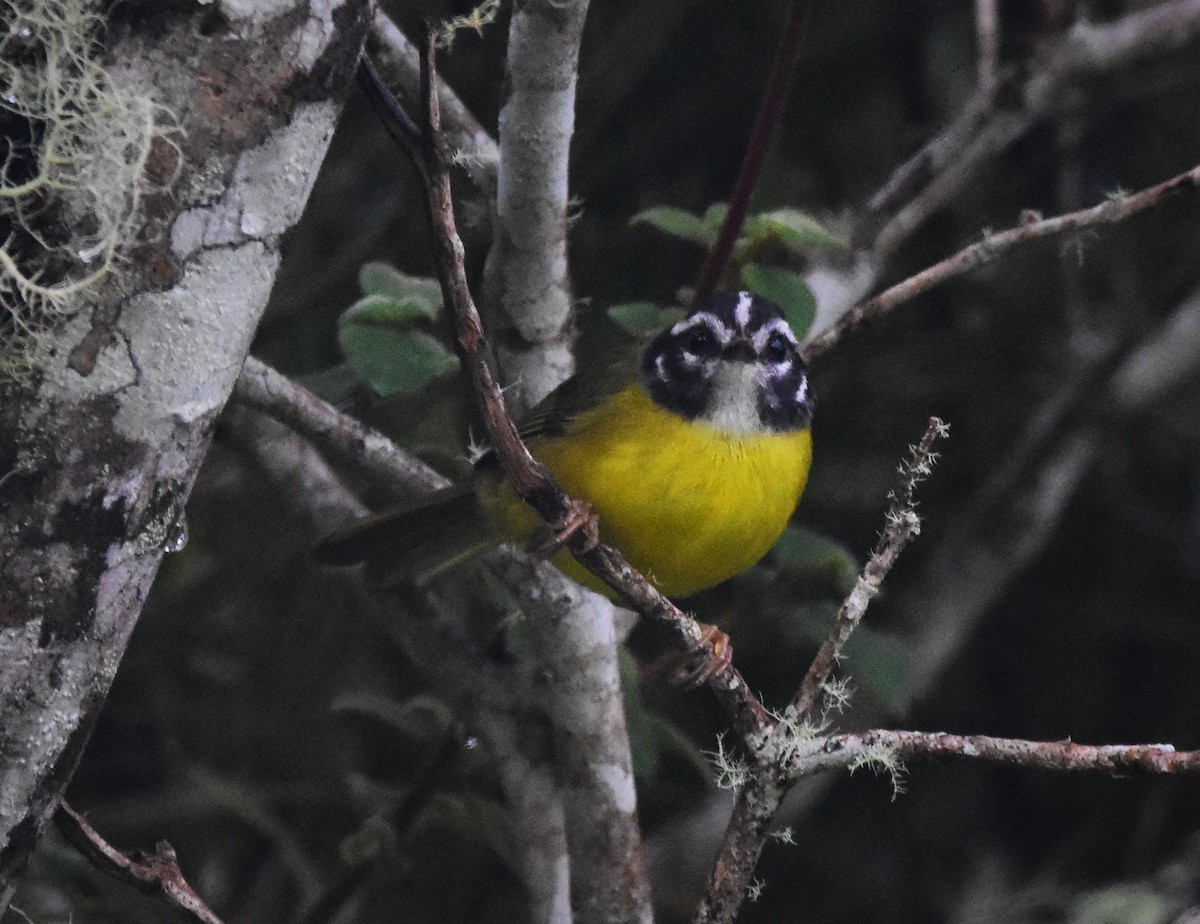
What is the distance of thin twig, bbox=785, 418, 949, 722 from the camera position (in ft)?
6.21

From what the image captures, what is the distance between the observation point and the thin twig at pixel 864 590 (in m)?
1.89

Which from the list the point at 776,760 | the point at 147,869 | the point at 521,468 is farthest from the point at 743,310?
the point at 147,869

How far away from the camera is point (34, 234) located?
1846 millimetres

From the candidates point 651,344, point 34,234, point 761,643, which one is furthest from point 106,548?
point 761,643

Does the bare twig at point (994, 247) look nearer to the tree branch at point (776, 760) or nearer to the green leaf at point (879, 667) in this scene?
the green leaf at point (879, 667)

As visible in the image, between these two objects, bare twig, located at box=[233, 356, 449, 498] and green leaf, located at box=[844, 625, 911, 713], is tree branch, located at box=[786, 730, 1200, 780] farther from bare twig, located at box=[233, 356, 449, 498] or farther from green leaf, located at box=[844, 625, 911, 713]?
bare twig, located at box=[233, 356, 449, 498]

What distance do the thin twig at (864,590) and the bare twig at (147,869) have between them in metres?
0.80

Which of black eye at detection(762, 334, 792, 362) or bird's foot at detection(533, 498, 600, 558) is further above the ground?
black eye at detection(762, 334, 792, 362)

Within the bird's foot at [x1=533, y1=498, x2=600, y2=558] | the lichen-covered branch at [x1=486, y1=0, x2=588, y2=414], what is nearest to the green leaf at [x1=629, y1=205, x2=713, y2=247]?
the lichen-covered branch at [x1=486, y1=0, x2=588, y2=414]

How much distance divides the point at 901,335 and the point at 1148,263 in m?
0.90

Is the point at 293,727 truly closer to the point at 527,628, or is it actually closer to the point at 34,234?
the point at 527,628

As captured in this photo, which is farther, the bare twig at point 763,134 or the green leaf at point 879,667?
the green leaf at point 879,667

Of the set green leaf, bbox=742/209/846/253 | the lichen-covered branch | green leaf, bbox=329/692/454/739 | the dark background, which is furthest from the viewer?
the dark background

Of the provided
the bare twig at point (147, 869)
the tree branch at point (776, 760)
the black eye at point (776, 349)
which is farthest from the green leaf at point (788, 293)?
the bare twig at point (147, 869)
